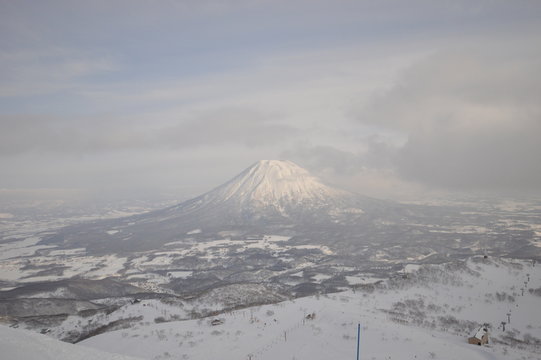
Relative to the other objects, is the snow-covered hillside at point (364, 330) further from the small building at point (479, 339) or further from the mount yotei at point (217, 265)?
the mount yotei at point (217, 265)

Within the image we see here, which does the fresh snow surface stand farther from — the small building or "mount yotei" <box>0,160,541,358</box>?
the small building

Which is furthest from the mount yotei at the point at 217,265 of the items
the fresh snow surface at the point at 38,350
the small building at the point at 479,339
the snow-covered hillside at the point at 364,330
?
the fresh snow surface at the point at 38,350

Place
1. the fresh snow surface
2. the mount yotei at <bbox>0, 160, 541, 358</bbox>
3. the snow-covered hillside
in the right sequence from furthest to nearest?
the mount yotei at <bbox>0, 160, 541, 358</bbox>, the snow-covered hillside, the fresh snow surface

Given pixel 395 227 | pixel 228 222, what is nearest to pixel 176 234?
pixel 228 222

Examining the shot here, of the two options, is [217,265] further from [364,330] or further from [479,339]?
[479,339]

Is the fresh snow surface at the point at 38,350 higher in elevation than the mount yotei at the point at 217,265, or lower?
higher

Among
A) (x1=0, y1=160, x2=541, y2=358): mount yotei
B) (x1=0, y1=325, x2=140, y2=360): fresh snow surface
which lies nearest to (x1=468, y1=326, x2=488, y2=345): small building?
(x1=0, y1=160, x2=541, y2=358): mount yotei
